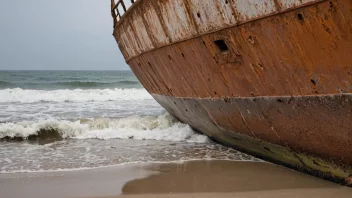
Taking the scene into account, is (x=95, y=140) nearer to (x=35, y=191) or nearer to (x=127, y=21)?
(x=127, y=21)

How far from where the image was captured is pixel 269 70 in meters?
3.23

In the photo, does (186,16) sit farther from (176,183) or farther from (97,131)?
(97,131)

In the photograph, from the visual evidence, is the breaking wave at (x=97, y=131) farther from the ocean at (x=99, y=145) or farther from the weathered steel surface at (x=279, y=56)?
the weathered steel surface at (x=279, y=56)

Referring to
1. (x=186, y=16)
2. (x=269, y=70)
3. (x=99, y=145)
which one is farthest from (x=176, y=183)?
(x=99, y=145)

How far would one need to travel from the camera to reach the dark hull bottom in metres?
2.95

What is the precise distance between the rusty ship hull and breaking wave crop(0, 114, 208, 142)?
251cm

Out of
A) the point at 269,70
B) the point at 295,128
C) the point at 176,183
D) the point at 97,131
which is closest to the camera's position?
the point at 269,70

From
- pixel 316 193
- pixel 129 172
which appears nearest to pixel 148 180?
pixel 129 172

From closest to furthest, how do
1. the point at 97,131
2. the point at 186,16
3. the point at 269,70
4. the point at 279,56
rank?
the point at 279,56, the point at 269,70, the point at 186,16, the point at 97,131

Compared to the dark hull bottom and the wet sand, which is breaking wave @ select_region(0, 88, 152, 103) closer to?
the wet sand

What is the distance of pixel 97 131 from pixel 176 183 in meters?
4.65

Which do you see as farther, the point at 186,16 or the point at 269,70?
the point at 186,16

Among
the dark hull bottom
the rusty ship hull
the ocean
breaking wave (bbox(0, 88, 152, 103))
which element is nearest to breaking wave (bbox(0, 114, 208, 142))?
the ocean

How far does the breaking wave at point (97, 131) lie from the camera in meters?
7.76
